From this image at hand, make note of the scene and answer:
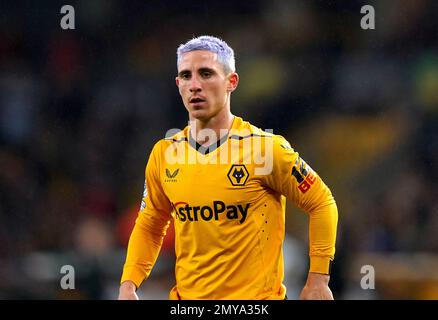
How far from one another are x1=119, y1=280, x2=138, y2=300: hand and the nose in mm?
1156

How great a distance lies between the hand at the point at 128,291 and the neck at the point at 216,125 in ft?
2.95

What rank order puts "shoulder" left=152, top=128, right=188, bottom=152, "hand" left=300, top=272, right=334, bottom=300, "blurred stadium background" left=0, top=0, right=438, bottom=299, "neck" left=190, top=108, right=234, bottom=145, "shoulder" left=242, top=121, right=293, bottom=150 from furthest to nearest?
1. "blurred stadium background" left=0, top=0, right=438, bottom=299
2. "shoulder" left=152, top=128, right=188, bottom=152
3. "neck" left=190, top=108, right=234, bottom=145
4. "shoulder" left=242, top=121, right=293, bottom=150
5. "hand" left=300, top=272, right=334, bottom=300

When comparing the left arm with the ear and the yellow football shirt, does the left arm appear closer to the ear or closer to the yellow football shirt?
the yellow football shirt

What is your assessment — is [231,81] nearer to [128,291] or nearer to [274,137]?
[274,137]

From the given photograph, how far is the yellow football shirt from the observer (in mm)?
4387

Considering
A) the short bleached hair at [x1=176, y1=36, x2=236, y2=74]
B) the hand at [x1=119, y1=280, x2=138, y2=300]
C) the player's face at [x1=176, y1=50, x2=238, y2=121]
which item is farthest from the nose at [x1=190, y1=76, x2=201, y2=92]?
the hand at [x1=119, y1=280, x2=138, y2=300]

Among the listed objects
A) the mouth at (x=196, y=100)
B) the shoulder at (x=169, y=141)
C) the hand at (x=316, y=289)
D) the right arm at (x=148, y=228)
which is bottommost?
the hand at (x=316, y=289)

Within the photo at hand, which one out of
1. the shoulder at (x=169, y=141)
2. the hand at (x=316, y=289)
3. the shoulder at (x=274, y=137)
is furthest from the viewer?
the shoulder at (x=169, y=141)

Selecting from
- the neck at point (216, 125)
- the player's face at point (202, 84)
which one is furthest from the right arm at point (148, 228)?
the player's face at point (202, 84)

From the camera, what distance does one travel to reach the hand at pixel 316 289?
4293mm

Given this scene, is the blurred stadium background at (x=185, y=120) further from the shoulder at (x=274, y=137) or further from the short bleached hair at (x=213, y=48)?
the short bleached hair at (x=213, y=48)

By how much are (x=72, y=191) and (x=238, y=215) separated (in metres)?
4.41

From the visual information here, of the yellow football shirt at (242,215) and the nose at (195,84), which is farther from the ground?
the nose at (195,84)

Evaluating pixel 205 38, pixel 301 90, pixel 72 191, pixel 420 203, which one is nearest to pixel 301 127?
pixel 301 90
